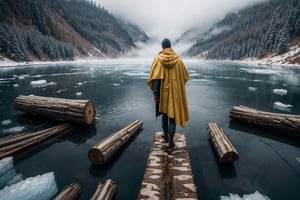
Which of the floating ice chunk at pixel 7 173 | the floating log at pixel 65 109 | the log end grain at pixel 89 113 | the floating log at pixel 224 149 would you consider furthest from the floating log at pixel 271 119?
the floating ice chunk at pixel 7 173

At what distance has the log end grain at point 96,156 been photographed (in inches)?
192

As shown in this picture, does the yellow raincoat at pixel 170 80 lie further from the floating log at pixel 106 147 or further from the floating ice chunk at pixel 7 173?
the floating ice chunk at pixel 7 173

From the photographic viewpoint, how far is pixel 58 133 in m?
6.91

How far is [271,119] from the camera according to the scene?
7336mm

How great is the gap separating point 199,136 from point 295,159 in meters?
2.87

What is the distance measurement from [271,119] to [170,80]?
4948mm

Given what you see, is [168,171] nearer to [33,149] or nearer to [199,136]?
[199,136]

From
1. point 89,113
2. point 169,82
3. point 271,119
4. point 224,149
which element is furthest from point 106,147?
point 271,119

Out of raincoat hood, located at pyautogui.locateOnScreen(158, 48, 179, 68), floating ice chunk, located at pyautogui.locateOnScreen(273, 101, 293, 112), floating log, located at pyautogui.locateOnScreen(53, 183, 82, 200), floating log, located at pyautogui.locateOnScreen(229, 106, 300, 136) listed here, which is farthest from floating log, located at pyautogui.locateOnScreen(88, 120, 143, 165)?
floating ice chunk, located at pyautogui.locateOnScreen(273, 101, 293, 112)

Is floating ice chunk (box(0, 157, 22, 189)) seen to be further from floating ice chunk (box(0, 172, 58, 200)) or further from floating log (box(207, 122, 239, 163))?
floating log (box(207, 122, 239, 163))

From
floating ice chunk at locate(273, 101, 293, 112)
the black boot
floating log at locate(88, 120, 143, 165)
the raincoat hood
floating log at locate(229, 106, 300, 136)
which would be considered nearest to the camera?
the raincoat hood

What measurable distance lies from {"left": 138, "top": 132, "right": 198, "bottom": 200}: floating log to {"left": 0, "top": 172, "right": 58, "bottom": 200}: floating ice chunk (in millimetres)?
1933

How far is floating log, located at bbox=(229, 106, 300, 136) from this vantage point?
22.5 feet

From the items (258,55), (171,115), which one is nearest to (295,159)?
(171,115)
